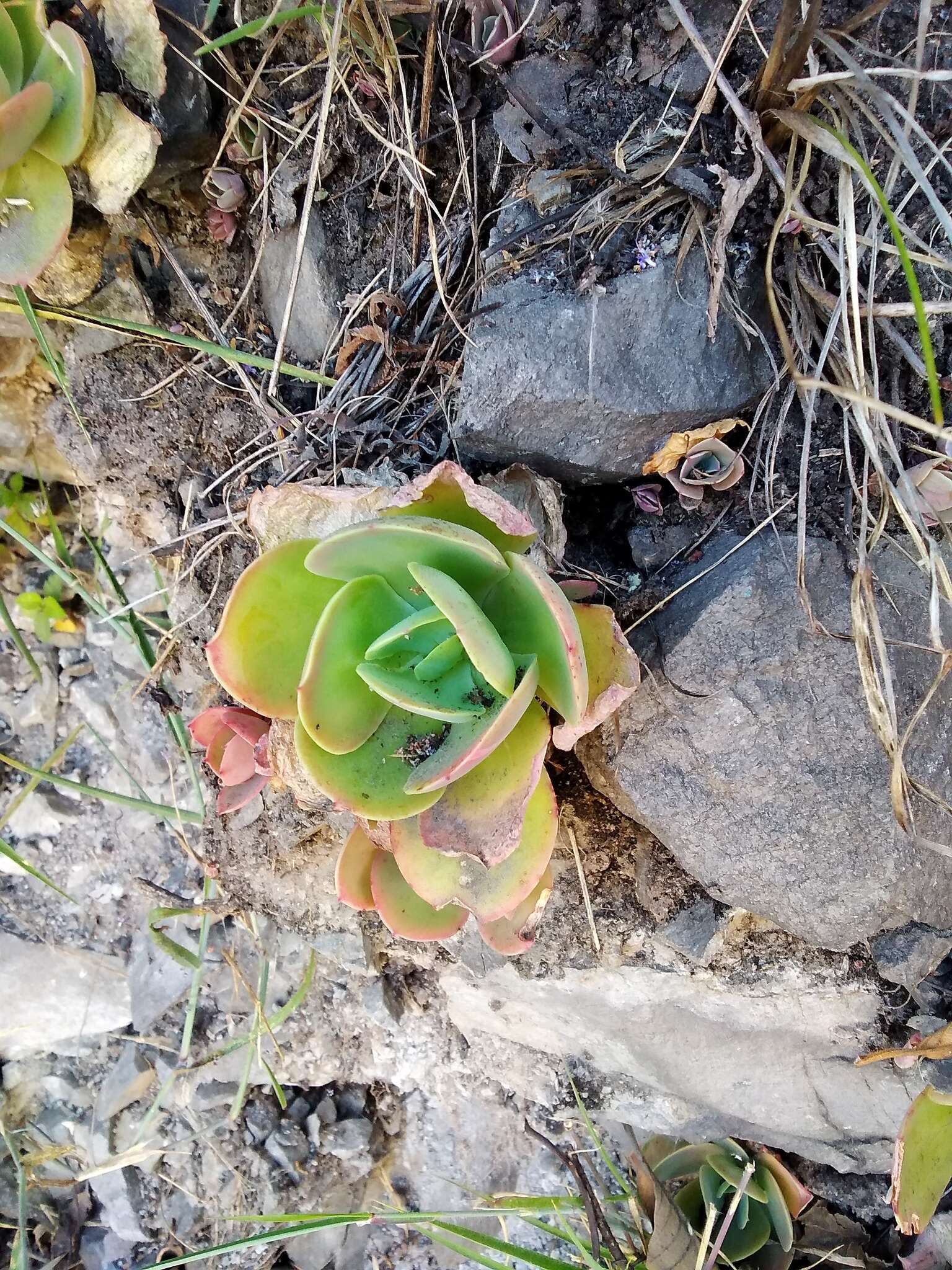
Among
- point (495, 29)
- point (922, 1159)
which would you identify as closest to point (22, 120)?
point (495, 29)

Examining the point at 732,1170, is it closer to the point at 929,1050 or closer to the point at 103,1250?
the point at 929,1050

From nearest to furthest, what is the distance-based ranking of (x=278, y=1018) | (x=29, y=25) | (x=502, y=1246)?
1. (x=29, y=25)
2. (x=502, y=1246)
3. (x=278, y=1018)

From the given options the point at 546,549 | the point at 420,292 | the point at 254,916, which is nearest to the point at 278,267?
the point at 420,292

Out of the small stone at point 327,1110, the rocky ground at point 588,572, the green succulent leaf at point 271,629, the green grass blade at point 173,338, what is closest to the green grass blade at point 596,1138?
the rocky ground at point 588,572

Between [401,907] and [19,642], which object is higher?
[19,642]

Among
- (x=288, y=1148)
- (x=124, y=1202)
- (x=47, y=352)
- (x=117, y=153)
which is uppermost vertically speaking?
(x=117, y=153)

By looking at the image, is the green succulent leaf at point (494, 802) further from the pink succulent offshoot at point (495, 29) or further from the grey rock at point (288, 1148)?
the grey rock at point (288, 1148)

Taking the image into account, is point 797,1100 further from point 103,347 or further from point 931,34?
point 103,347
